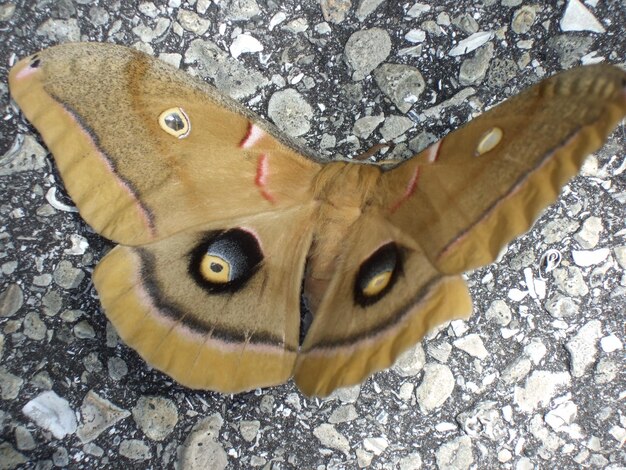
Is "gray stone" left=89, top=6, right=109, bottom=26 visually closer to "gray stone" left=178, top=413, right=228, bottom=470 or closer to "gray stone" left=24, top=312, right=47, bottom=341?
"gray stone" left=24, top=312, right=47, bottom=341

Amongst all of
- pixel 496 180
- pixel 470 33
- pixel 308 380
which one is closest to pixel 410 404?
pixel 308 380

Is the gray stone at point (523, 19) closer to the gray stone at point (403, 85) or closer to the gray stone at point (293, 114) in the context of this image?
the gray stone at point (403, 85)

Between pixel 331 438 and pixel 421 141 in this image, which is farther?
pixel 421 141

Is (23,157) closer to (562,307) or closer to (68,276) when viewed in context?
(68,276)

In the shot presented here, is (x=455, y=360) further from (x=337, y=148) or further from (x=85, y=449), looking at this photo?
(x=85, y=449)

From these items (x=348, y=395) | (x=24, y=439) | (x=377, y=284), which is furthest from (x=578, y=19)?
(x=24, y=439)

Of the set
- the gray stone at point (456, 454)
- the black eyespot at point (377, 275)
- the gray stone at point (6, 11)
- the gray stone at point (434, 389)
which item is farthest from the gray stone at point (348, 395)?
the gray stone at point (6, 11)
